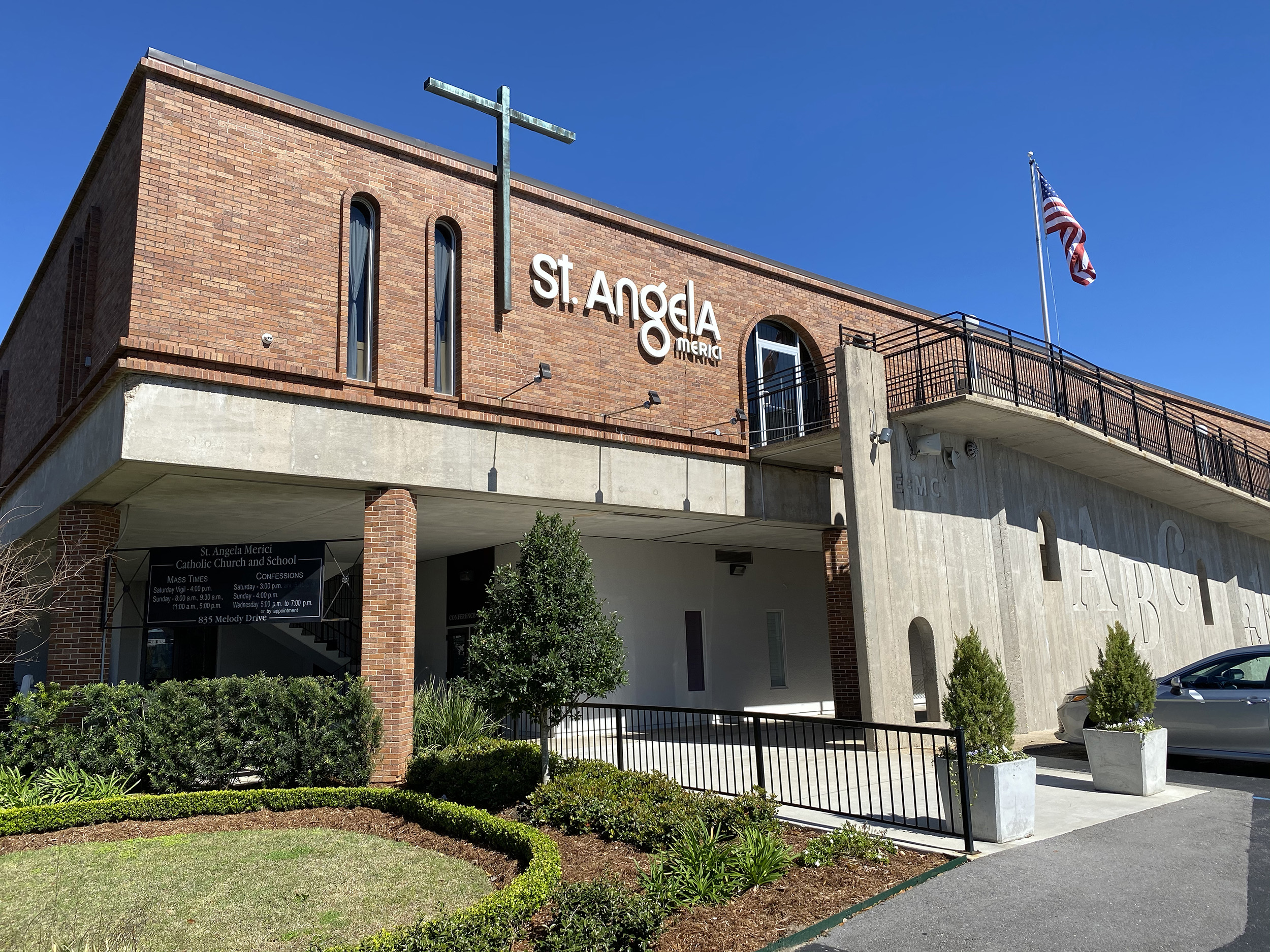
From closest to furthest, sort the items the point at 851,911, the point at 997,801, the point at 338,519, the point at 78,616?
1. the point at 851,911
2. the point at 997,801
3. the point at 78,616
4. the point at 338,519

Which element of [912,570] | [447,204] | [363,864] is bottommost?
[363,864]

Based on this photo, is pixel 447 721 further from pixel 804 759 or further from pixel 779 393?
pixel 779 393

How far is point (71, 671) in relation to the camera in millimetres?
12117

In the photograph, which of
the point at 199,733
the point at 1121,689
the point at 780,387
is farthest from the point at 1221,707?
the point at 199,733

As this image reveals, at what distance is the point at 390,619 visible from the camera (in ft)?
41.1

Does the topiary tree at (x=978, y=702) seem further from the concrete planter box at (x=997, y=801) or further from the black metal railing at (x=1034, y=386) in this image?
the black metal railing at (x=1034, y=386)

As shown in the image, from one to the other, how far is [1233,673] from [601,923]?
1016 centimetres

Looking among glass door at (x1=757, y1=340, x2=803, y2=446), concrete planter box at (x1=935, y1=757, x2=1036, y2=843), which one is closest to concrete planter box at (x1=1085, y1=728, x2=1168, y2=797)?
concrete planter box at (x1=935, y1=757, x2=1036, y2=843)

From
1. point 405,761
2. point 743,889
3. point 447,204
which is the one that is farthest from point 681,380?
point 743,889

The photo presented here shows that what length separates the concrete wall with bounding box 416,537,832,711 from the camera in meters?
18.8

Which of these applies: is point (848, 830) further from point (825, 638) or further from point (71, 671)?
point (825, 638)

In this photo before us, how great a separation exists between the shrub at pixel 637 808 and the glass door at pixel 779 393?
9706 mm

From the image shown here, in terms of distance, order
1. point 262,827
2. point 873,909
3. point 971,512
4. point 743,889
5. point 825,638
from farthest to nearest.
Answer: point 825,638 < point 971,512 < point 262,827 < point 743,889 < point 873,909

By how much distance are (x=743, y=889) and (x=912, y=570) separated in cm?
916
